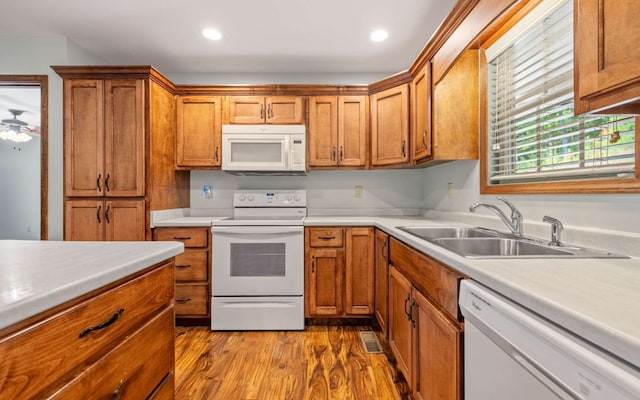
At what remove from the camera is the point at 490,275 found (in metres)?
0.83

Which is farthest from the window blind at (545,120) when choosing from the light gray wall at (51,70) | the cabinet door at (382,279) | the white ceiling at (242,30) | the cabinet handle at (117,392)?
the light gray wall at (51,70)

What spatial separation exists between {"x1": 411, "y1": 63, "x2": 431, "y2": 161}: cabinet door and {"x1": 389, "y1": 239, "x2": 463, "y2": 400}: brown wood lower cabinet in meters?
0.86

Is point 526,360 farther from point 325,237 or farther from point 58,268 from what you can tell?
point 325,237

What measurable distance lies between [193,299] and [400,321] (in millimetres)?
1726

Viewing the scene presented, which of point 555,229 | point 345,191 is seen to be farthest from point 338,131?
point 555,229

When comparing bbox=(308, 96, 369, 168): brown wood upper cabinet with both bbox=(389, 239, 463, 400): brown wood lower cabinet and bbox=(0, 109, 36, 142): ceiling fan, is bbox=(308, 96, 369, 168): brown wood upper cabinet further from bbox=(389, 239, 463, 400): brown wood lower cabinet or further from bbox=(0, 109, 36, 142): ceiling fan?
bbox=(0, 109, 36, 142): ceiling fan

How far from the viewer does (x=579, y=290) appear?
2.26 feet

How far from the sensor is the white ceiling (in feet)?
7.22

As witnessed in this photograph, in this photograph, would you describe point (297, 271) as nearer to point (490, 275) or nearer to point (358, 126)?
point (358, 126)

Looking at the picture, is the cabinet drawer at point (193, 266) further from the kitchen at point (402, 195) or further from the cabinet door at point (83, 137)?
the cabinet door at point (83, 137)

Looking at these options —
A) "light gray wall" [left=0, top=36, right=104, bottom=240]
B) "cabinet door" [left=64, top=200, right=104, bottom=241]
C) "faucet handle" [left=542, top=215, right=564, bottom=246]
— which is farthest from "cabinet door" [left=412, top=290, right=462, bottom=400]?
"light gray wall" [left=0, top=36, right=104, bottom=240]

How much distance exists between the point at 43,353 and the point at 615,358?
3.34ft

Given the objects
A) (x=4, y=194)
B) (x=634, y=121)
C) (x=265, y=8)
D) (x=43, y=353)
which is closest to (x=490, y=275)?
(x=634, y=121)

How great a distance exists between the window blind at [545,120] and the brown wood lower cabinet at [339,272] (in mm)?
1140
